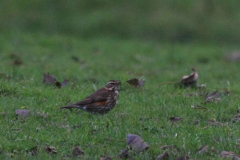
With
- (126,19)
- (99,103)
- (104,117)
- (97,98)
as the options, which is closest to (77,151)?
(104,117)

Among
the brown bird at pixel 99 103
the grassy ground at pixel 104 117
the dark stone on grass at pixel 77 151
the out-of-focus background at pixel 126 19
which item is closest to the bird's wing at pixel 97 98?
the brown bird at pixel 99 103

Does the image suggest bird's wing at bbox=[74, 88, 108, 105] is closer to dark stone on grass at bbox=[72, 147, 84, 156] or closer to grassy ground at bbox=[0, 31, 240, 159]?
grassy ground at bbox=[0, 31, 240, 159]

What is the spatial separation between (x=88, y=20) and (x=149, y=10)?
3046 millimetres

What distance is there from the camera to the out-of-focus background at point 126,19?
2373 centimetres

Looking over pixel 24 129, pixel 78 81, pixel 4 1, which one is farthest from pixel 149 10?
pixel 24 129

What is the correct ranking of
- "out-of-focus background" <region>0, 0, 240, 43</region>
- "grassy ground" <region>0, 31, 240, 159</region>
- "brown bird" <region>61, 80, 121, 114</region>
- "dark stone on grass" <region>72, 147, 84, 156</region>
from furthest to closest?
"out-of-focus background" <region>0, 0, 240, 43</region> → "brown bird" <region>61, 80, 121, 114</region> → "grassy ground" <region>0, 31, 240, 159</region> → "dark stone on grass" <region>72, 147, 84, 156</region>

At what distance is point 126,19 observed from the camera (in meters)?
24.4

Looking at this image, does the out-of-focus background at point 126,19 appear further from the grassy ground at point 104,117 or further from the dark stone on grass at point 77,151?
the dark stone on grass at point 77,151

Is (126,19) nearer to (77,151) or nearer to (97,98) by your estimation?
(97,98)

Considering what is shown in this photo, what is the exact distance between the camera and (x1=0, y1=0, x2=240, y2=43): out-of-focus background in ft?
77.9

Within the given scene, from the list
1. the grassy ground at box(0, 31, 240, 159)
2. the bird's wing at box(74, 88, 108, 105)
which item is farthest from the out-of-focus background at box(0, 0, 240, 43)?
the bird's wing at box(74, 88, 108, 105)

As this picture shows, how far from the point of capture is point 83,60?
1691 centimetres

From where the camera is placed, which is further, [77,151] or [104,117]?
[104,117]

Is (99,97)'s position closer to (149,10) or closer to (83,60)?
(83,60)
